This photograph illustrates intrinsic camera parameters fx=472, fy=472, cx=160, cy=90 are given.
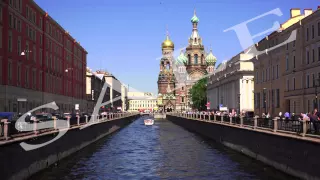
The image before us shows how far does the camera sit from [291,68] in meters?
68.4

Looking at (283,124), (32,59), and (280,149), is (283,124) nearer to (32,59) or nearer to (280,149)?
(280,149)

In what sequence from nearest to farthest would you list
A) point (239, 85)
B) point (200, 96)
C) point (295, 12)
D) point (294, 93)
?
point (294, 93)
point (295, 12)
point (239, 85)
point (200, 96)

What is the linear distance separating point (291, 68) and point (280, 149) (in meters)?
43.2

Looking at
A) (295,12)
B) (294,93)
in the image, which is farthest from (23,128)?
(295,12)

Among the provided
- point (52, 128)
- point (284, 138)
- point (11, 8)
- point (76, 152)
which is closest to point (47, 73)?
point (11, 8)

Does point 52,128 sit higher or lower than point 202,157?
higher

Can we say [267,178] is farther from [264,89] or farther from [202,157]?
[264,89]

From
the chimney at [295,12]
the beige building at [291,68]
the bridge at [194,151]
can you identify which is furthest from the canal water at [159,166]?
the chimney at [295,12]

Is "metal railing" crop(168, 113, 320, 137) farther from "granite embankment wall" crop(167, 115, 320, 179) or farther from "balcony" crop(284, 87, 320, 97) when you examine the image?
"balcony" crop(284, 87, 320, 97)

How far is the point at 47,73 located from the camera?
8050cm

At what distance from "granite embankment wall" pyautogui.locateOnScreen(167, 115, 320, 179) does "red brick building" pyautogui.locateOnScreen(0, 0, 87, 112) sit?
26.3 metres

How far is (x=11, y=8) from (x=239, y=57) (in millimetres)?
58162

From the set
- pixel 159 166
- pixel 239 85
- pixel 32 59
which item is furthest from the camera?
pixel 239 85

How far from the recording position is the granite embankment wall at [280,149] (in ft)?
74.1
